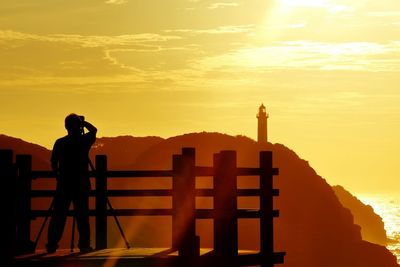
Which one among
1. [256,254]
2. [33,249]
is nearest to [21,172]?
[33,249]

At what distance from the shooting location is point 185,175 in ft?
58.6

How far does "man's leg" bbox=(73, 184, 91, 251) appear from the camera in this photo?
62.1 ft

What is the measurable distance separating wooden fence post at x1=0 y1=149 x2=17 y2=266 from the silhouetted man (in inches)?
40.3

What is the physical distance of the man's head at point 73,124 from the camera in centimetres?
1838

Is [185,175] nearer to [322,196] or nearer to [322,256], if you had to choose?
[322,256]

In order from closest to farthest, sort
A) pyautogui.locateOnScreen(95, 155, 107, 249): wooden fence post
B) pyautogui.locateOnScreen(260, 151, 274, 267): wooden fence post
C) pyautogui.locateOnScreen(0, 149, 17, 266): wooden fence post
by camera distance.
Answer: pyautogui.locateOnScreen(0, 149, 17, 266): wooden fence post → pyautogui.locateOnScreen(260, 151, 274, 267): wooden fence post → pyautogui.locateOnScreen(95, 155, 107, 249): wooden fence post

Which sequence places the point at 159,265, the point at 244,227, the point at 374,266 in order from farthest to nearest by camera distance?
the point at 374,266, the point at 244,227, the point at 159,265

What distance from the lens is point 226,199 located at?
1861 centimetres

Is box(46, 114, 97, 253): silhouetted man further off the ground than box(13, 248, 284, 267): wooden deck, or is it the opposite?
box(46, 114, 97, 253): silhouetted man

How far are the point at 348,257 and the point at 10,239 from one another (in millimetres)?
166152

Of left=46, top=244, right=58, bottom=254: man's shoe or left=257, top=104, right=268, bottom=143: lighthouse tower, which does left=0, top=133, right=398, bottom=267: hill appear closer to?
left=257, top=104, right=268, bottom=143: lighthouse tower

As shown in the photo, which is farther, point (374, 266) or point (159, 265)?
point (374, 266)

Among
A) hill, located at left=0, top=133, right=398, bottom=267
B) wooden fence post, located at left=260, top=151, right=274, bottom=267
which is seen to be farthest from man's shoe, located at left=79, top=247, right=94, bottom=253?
hill, located at left=0, top=133, right=398, bottom=267

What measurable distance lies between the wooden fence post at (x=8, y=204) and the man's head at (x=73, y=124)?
1.27m
